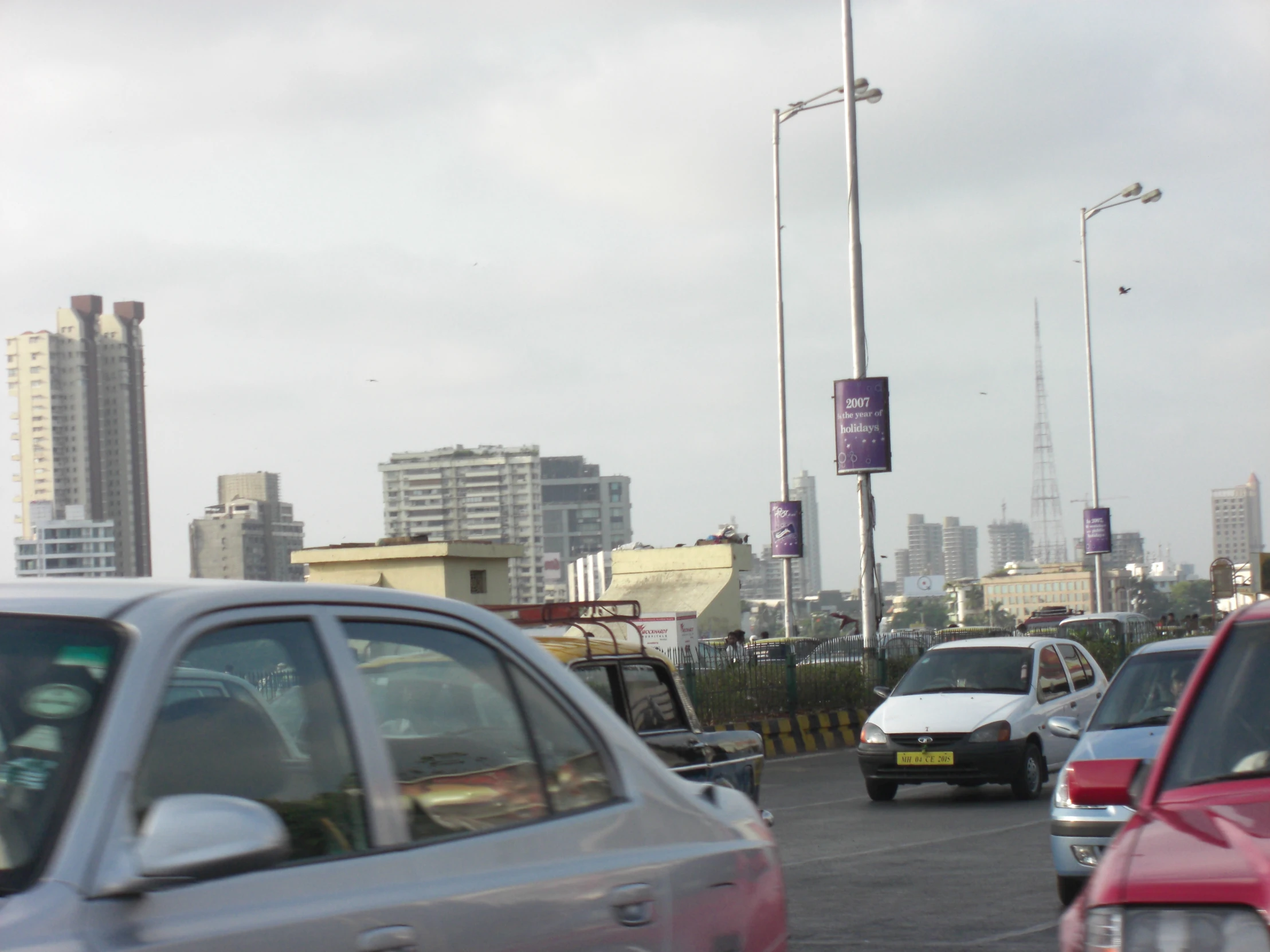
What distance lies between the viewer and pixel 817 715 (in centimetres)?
2292

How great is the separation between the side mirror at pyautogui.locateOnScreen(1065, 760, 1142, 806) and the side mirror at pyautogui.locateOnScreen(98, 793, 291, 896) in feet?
21.3

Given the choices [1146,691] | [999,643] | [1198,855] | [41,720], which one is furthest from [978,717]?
[41,720]

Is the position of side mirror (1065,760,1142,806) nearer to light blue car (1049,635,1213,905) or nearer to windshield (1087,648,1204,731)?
light blue car (1049,635,1213,905)

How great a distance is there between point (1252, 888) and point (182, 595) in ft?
7.31

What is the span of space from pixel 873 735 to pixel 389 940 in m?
12.4

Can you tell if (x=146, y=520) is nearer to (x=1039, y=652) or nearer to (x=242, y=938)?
(x=1039, y=652)

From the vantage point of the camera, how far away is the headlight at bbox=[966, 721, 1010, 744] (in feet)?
46.6

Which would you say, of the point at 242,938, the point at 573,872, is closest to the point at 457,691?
the point at 573,872

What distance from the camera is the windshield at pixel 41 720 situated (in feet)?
7.64

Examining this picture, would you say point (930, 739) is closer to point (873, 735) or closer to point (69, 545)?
point (873, 735)

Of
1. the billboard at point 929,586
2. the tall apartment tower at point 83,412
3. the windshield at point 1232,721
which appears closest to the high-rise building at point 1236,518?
the billboard at point 929,586

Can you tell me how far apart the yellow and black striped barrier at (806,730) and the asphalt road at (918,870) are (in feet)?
16.6

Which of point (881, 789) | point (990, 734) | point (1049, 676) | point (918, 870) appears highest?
point (1049, 676)

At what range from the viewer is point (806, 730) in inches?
885
